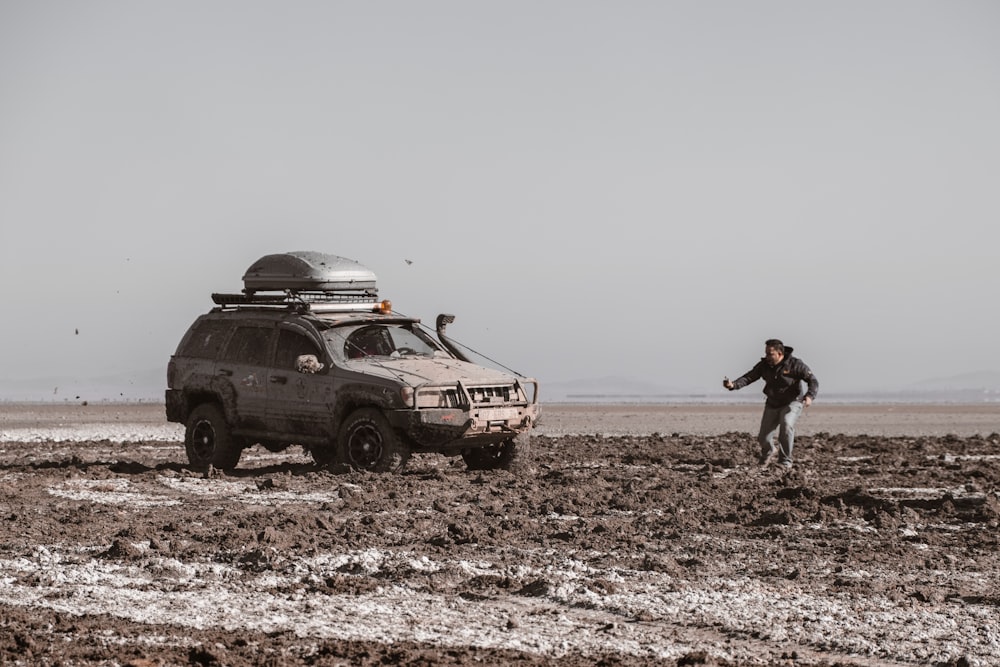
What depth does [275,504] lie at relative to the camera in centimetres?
1390

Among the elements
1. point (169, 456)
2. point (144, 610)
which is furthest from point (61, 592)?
point (169, 456)

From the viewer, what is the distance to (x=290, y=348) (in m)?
16.8

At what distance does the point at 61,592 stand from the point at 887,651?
16.8 feet

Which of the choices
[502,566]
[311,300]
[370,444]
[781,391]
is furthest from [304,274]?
[502,566]

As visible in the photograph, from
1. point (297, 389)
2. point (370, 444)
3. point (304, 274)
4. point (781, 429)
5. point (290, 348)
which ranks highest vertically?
point (304, 274)

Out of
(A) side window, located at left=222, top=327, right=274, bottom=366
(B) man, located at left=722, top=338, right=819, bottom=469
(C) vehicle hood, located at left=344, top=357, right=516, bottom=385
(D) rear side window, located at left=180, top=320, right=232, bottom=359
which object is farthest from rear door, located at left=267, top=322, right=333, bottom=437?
(B) man, located at left=722, top=338, right=819, bottom=469

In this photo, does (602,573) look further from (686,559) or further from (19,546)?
(19,546)

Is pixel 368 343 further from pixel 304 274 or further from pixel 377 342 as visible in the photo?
pixel 304 274

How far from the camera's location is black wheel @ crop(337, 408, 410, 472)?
51.7ft

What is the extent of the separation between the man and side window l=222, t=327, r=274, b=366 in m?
5.60

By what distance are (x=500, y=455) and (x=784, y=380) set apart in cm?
369

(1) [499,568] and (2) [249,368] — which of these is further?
(2) [249,368]

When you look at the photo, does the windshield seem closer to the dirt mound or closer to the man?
the dirt mound

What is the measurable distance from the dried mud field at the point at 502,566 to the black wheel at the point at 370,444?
414 mm
